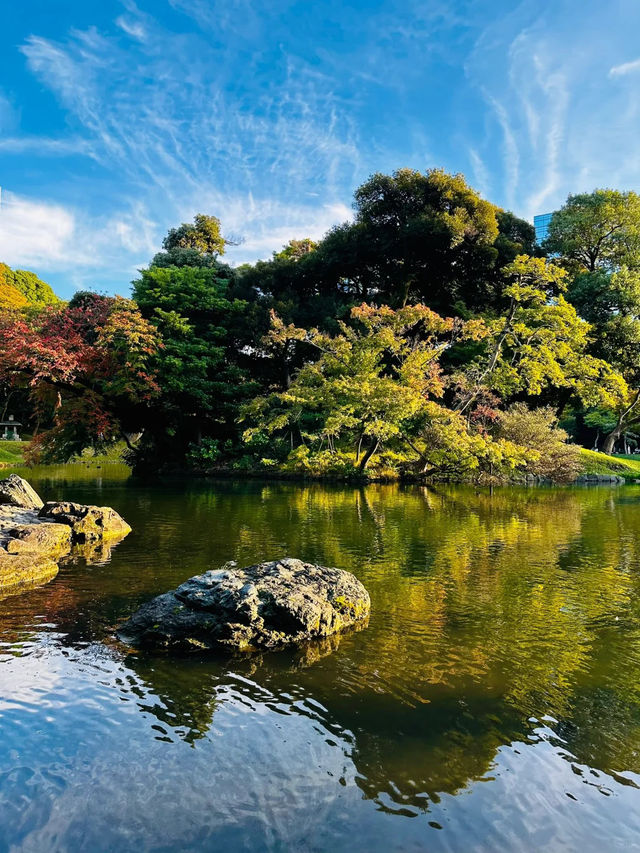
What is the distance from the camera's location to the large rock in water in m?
5.48

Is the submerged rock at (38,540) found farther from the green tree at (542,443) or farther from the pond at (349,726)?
the green tree at (542,443)

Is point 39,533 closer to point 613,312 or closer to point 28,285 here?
point 613,312

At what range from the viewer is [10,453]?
38.5 meters

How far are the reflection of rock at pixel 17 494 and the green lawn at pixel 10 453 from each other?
19516 mm

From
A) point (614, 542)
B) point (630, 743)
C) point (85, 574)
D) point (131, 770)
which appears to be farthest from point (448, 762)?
point (614, 542)

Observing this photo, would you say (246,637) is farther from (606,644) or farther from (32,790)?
(606,644)

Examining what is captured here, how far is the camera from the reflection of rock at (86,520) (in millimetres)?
10648

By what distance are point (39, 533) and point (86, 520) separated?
1.79m

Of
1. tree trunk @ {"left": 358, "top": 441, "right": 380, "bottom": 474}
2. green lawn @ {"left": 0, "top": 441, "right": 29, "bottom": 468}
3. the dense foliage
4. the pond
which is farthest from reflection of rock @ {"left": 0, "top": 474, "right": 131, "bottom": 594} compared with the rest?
green lawn @ {"left": 0, "top": 441, "right": 29, "bottom": 468}

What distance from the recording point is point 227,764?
11.6 ft

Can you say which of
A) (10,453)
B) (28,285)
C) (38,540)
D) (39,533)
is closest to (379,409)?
(39,533)

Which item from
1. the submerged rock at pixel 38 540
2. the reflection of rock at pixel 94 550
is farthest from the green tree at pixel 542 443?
the submerged rock at pixel 38 540

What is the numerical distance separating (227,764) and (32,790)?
3.71 feet

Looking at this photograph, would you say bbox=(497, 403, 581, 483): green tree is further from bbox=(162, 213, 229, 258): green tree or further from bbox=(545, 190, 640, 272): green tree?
bbox=(162, 213, 229, 258): green tree
